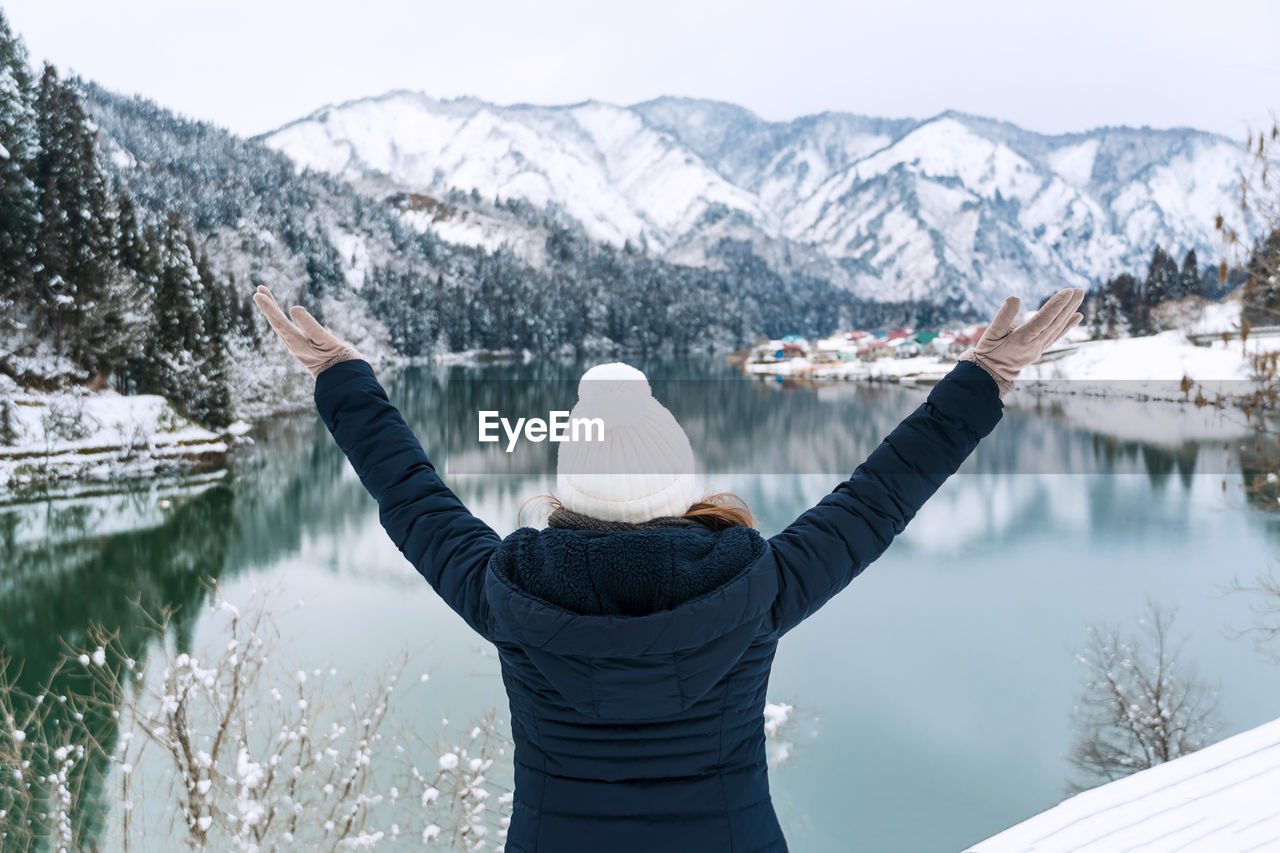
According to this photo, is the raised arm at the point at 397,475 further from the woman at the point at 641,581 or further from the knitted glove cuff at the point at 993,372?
the knitted glove cuff at the point at 993,372

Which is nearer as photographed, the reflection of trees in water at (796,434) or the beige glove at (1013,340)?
the beige glove at (1013,340)

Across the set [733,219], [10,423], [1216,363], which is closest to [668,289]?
[733,219]

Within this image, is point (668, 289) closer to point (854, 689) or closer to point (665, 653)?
point (854, 689)

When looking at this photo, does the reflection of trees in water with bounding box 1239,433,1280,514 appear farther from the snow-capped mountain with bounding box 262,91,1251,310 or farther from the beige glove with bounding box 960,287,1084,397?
the snow-capped mountain with bounding box 262,91,1251,310

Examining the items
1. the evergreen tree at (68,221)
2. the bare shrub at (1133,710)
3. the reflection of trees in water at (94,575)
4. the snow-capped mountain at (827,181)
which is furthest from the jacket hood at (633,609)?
the snow-capped mountain at (827,181)

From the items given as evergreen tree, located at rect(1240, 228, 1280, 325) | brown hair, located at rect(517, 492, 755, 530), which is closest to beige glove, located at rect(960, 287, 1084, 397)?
brown hair, located at rect(517, 492, 755, 530)

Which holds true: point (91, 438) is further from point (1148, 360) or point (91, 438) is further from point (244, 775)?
point (1148, 360)

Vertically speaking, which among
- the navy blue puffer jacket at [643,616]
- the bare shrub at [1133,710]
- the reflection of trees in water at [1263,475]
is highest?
the navy blue puffer jacket at [643,616]
